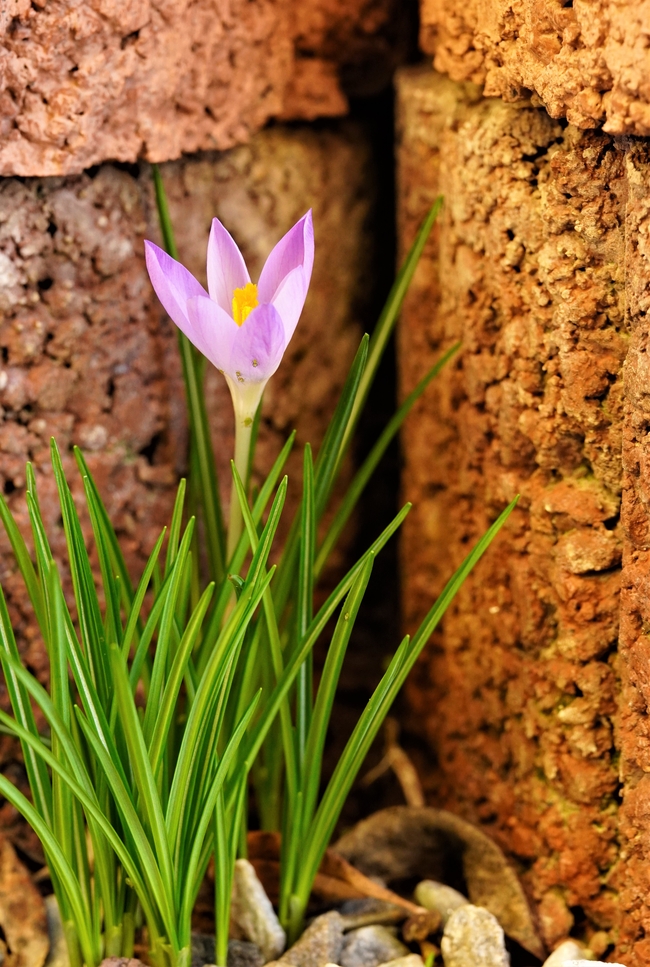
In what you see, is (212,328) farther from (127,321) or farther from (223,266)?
(127,321)

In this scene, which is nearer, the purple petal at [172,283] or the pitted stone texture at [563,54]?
the pitted stone texture at [563,54]

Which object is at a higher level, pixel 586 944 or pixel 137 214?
pixel 137 214

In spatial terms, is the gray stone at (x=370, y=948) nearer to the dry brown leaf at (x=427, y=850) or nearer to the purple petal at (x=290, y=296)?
the dry brown leaf at (x=427, y=850)

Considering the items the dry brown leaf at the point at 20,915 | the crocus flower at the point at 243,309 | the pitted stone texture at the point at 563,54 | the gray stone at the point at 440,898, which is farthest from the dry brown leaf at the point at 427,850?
the pitted stone texture at the point at 563,54

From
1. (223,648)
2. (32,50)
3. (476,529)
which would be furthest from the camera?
(476,529)

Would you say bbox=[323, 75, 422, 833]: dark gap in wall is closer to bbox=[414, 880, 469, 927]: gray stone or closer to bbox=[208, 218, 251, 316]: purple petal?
bbox=[414, 880, 469, 927]: gray stone

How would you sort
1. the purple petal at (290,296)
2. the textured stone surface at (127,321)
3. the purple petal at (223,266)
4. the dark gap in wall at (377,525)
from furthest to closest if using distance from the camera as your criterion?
1. the dark gap in wall at (377,525)
2. the textured stone surface at (127,321)
3. the purple petal at (223,266)
4. the purple petal at (290,296)

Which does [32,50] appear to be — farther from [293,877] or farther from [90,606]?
[293,877]

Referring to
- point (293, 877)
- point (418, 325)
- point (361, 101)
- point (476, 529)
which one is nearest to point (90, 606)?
point (293, 877)
